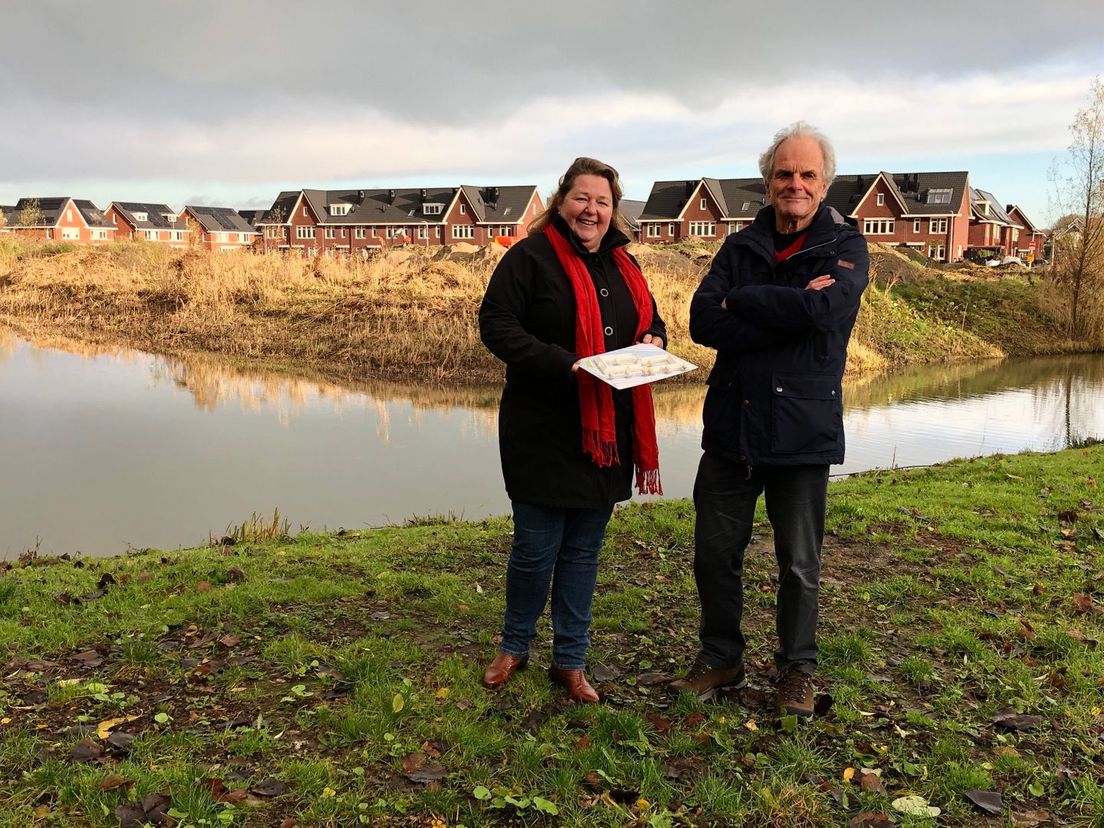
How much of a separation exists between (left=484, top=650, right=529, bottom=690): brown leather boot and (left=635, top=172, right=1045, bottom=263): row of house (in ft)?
166

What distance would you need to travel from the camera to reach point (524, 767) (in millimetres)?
3223

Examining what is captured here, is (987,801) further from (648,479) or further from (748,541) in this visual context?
(648,479)

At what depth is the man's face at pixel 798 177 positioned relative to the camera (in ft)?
11.2

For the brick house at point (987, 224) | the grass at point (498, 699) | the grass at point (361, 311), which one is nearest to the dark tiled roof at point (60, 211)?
the grass at point (361, 311)

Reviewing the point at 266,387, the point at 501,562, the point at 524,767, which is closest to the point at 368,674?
the point at 524,767

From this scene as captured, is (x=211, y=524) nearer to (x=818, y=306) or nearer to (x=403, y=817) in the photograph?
(x=403, y=817)

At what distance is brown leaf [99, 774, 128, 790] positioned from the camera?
296 cm

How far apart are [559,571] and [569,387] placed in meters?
0.86

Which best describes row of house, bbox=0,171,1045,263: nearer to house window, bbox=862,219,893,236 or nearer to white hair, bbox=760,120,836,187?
house window, bbox=862,219,893,236

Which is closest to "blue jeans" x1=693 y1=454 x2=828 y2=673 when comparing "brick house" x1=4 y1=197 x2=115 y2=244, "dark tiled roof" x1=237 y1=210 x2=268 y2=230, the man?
the man

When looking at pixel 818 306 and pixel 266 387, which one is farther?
pixel 266 387

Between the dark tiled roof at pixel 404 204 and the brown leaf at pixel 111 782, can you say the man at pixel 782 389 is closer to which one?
the brown leaf at pixel 111 782

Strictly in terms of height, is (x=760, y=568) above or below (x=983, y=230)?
below

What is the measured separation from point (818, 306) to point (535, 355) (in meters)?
1.12
